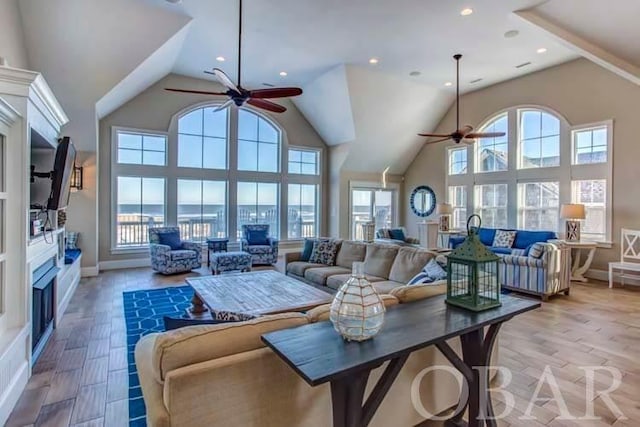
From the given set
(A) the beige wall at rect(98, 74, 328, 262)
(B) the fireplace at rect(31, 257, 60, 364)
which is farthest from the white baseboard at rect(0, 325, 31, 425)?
(A) the beige wall at rect(98, 74, 328, 262)

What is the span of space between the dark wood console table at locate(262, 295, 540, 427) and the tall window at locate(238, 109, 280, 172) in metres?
7.34

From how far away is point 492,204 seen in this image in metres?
8.40

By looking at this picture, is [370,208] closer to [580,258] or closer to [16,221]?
[580,258]

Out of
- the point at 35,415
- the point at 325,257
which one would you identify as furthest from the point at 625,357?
the point at 35,415

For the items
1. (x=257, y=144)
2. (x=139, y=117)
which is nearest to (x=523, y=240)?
(x=257, y=144)

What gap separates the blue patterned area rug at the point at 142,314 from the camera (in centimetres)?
238

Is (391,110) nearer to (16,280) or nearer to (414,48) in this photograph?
(414,48)

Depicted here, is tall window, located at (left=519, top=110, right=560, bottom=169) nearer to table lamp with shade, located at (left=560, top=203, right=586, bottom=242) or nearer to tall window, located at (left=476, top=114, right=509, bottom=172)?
tall window, located at (left=476, top=114, right=509, bottom=172)

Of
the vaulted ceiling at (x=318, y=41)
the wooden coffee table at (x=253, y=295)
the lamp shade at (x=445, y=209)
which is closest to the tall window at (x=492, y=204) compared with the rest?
the lamp shade at (x=445, y=209)

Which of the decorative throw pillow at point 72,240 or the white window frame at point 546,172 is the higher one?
the white window frame at point 546,172

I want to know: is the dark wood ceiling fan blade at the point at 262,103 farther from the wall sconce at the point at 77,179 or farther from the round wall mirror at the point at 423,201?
the round wall mirror at the point at 423,201

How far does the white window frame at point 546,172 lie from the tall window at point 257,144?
5.10 m

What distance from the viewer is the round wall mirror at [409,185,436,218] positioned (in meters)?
9.77

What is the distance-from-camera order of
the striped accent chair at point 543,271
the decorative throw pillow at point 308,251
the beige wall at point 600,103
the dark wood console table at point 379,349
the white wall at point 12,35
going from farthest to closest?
the beige wall at point 600,103
the decorative throw pillow at point 308,251
the striped accent chair at point 543,271
the white wall at point 12,35
the dark wood console table at point 379,349
